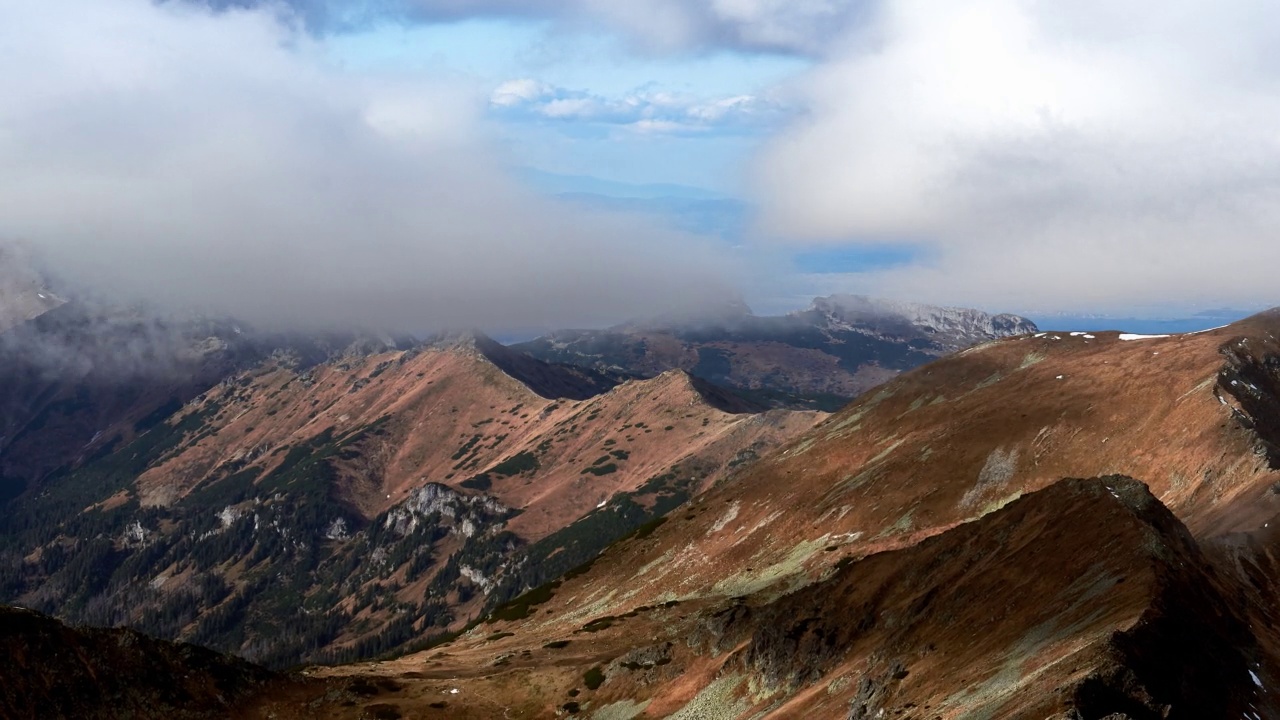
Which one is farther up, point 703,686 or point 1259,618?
point 1259,618

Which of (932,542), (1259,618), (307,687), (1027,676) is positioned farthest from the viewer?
(307,687)

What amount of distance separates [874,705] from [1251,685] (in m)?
26.0

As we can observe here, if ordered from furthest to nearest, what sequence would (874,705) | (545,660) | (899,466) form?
1. (899,466)
2. (545,660)
3. (874,705)

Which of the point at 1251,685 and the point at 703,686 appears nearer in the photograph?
the point at 1251,685

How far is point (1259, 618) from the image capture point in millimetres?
78875

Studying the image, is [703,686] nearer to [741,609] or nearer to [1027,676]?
[741,609]

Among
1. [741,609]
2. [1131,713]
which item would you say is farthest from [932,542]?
[1131,713]

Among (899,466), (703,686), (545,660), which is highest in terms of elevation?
(899,466)

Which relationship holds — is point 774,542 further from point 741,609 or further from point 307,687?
point 307,687

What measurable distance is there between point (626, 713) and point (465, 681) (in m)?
28.2

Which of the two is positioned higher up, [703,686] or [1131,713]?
[1131,713]

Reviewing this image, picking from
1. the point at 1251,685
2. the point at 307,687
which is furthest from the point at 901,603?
the point at 307,687

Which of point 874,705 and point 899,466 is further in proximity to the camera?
point 899,466

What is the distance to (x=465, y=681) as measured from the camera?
126250 mm
